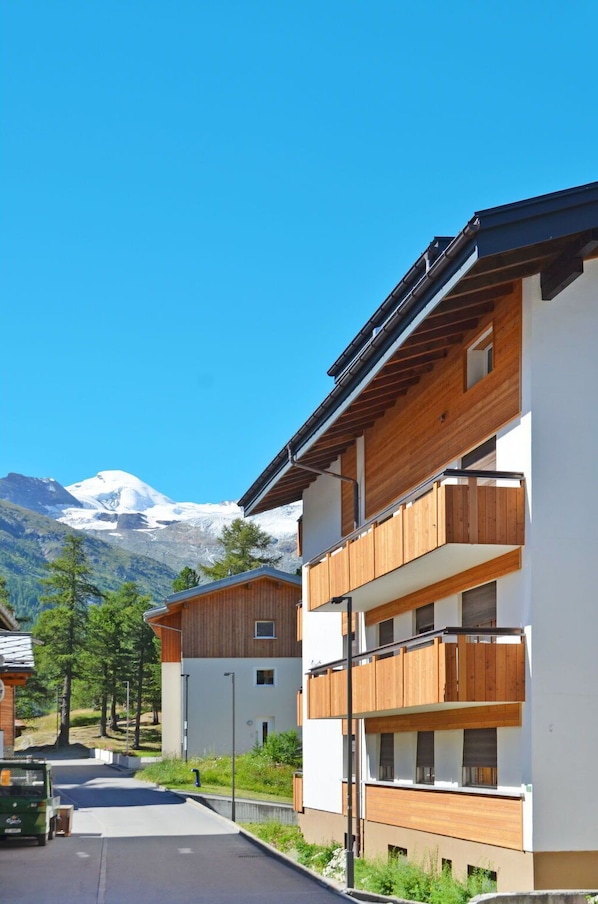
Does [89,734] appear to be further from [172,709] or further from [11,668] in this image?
[11,668]

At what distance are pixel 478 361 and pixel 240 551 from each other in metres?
98.1

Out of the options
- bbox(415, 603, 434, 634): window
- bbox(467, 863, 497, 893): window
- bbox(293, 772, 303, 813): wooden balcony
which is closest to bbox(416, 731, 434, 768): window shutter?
bbox(415, 603, 434, 634): window

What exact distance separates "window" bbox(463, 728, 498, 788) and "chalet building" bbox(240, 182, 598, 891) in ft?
0.16

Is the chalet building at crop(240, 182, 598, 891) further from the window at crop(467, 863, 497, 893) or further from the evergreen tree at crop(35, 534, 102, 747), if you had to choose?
the evergreen tree at crop(35, 534, 102, 747)

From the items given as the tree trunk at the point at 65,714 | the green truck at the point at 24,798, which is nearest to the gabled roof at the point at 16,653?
the green truck at the point at 24,798

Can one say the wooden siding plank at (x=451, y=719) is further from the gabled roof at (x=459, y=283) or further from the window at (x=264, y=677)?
the window at (x=264, y=677)

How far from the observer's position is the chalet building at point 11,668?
35.2 meters

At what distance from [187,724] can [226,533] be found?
61.4 metres

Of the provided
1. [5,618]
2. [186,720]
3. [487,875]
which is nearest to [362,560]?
[487,875]

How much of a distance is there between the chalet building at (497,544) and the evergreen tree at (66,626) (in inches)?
3089

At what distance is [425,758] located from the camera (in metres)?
24.7

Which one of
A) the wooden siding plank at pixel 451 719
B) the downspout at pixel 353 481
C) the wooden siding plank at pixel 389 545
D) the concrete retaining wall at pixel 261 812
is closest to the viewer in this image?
the wooden siding plank at pixel 451 719

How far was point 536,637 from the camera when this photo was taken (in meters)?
18.6

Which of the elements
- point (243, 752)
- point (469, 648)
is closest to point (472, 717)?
→ point (469, 648)
